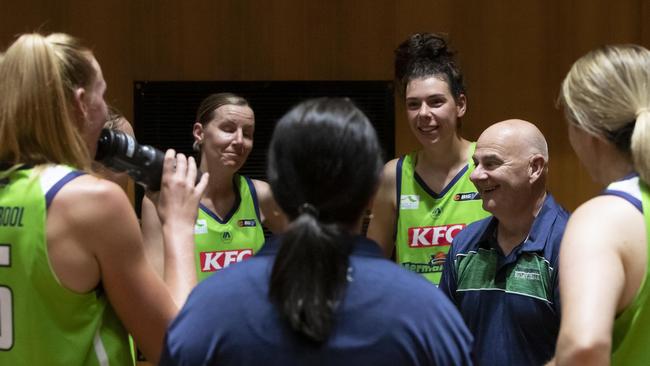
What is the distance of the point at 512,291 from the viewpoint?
212 cm

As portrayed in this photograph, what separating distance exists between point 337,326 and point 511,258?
114cm

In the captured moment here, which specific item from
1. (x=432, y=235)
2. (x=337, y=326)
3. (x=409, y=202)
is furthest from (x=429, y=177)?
(x=337, y=326)

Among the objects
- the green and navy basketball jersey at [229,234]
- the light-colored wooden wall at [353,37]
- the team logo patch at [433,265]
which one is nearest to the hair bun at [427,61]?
the team logo patch at [433,265]

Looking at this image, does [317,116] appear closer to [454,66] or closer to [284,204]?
[284,204]

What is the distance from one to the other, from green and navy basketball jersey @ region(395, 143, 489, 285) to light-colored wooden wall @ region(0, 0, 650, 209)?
3.55ft

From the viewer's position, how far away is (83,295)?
1.48m

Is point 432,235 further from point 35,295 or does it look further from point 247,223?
point 35,295

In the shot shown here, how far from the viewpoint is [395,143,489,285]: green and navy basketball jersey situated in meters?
3.12

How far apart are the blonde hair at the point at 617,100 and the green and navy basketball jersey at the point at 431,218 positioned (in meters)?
1.61

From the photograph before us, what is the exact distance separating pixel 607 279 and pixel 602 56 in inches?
15.8

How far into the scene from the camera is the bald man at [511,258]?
6.81ft

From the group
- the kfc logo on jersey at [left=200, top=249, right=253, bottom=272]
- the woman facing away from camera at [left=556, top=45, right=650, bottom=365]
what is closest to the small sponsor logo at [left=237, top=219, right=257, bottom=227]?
the kfc logo on jersey at [left=200, top=249, right=253, bottom=272]

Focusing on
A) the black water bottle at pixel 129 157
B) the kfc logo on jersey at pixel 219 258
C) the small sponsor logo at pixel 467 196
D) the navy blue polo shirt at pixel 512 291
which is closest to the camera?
the black water bottle at pixel 129 157

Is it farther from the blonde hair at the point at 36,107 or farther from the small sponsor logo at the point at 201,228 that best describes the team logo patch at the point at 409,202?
the blonde hair at the point at 36,107
